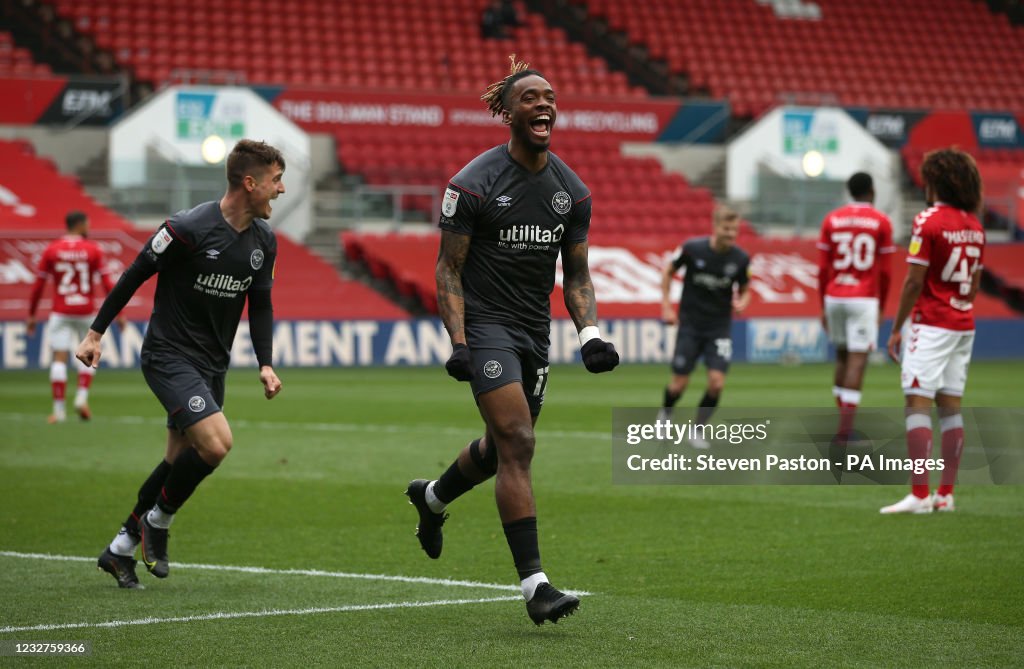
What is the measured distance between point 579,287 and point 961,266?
3.65m

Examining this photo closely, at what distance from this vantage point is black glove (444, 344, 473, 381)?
6.29 meters

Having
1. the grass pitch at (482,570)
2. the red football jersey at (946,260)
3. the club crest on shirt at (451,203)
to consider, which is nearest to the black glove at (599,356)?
the club crest on shirt at (451,203)

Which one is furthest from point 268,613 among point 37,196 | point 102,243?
point 37,196

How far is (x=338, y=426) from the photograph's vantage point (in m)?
16.7

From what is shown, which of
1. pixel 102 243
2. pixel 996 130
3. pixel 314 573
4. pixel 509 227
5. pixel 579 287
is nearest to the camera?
pixel 509 227

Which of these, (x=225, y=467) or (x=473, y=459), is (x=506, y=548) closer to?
(x=473, y=459)

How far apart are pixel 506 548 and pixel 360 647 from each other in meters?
2.78

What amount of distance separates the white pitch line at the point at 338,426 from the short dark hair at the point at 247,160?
825 centimetres

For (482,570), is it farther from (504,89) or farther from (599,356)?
(504,89)

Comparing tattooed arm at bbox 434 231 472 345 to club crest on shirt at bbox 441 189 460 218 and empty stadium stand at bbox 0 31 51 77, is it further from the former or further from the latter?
empty stadium stand at bbox 0 31 51 77

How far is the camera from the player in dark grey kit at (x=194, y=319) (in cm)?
723

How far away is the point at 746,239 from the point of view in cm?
3278

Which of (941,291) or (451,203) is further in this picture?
(941,291)

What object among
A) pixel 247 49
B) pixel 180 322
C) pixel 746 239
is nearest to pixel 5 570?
pixel 180 322
